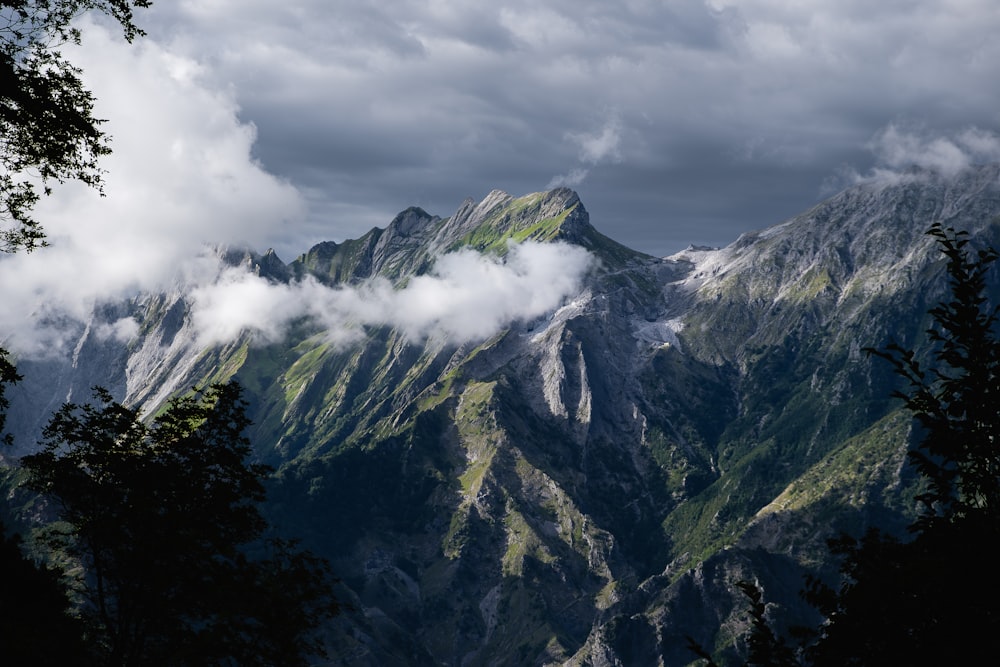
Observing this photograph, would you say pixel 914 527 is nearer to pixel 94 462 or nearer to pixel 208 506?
pixel 208 506

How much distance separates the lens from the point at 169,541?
50688 mm

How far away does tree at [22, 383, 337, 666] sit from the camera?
5044cm

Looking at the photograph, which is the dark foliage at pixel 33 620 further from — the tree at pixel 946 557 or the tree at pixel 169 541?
the tree at pixel 946 557

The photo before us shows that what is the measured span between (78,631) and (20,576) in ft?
95.2

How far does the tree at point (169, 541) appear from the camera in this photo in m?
50.4

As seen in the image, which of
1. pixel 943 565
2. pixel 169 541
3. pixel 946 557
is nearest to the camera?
pixel 943 565

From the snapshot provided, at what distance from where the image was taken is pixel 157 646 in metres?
52.5

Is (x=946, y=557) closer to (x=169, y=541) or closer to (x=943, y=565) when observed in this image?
(x=943, y=565)

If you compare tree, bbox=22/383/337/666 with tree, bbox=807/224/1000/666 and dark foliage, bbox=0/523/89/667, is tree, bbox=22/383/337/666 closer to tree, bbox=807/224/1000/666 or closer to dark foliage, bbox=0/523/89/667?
dark foliage, bbox=0/523/89/667

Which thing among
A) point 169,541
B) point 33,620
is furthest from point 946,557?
point 33,620

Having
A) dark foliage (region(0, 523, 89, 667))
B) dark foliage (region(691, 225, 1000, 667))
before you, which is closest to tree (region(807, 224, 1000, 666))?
dark foliage (region(691, 225, 1000, 667))

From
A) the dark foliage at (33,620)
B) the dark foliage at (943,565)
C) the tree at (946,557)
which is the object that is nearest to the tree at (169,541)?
the dark foliage at (33,620)

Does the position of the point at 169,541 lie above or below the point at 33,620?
above

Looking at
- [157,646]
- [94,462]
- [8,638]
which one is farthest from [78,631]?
[8,638]
